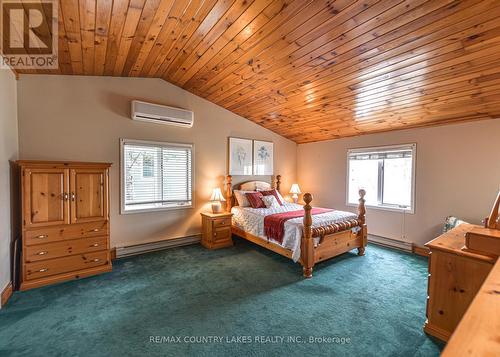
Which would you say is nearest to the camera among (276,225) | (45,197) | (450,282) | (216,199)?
Result: (450,282)

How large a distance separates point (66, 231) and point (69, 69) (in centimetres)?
208

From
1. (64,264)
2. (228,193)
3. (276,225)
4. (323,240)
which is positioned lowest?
(64,264)

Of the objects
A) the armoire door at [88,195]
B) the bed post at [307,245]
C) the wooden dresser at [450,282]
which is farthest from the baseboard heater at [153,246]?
the wooden dresser at [450,282]

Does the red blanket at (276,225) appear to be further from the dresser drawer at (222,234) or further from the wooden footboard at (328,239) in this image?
the dresser drawer at (222,234)

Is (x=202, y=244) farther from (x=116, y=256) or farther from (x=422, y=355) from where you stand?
(x=422, y=355)

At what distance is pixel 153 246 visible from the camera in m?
Answer: 3.86

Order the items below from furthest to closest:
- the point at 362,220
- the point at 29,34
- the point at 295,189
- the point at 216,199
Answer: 1. the point at 295,189
2. the point at 216,199
3. the point at 362,220
4. the point at 29,34

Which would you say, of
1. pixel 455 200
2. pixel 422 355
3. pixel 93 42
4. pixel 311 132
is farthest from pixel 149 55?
pixel 455 200

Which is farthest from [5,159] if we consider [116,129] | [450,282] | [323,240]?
[450,282]

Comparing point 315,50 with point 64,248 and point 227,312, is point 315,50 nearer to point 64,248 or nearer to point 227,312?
point 227,312

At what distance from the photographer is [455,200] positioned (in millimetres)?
3420

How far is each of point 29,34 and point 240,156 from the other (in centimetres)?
336

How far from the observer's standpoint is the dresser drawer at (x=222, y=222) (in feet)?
13.3

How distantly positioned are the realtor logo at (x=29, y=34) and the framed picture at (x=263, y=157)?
136 inches
